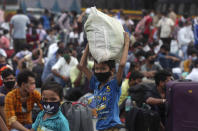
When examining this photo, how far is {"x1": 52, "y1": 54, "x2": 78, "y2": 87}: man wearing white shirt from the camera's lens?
10188 millimetres

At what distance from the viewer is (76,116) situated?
4652 millimetres

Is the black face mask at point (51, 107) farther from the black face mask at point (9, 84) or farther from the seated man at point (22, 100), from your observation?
the black face mask at point (9, 84)

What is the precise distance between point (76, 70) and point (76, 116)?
16.7 feet

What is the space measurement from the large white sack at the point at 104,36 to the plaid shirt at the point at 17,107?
869mm

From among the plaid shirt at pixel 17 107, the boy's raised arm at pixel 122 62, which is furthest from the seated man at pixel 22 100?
the boy's raised arm at pixel 122 62

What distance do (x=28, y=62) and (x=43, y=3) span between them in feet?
33.4

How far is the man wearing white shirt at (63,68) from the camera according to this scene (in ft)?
33.4

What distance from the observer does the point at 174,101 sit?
519 centimetres

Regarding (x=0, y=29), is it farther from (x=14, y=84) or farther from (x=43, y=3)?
(x=14, y=84)

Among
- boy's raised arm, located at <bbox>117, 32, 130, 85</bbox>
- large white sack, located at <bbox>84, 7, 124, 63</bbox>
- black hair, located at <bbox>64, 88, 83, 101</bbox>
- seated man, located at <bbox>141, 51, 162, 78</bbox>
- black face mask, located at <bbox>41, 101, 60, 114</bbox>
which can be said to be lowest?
black hair, located at <bbox>64, 88, 83, 101</bbox>

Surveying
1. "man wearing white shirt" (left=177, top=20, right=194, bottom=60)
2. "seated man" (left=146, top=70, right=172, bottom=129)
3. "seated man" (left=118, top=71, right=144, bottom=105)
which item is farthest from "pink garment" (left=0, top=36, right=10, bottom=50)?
"seated man" (left=146, top=70, right=172, bottom=129)

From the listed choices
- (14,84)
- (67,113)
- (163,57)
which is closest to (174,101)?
(67,113)

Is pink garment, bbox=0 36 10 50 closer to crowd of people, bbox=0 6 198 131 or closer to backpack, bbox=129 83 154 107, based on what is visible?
crowd of people, bbox=0 6 198 131

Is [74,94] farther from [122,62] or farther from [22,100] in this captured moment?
[122,62]
